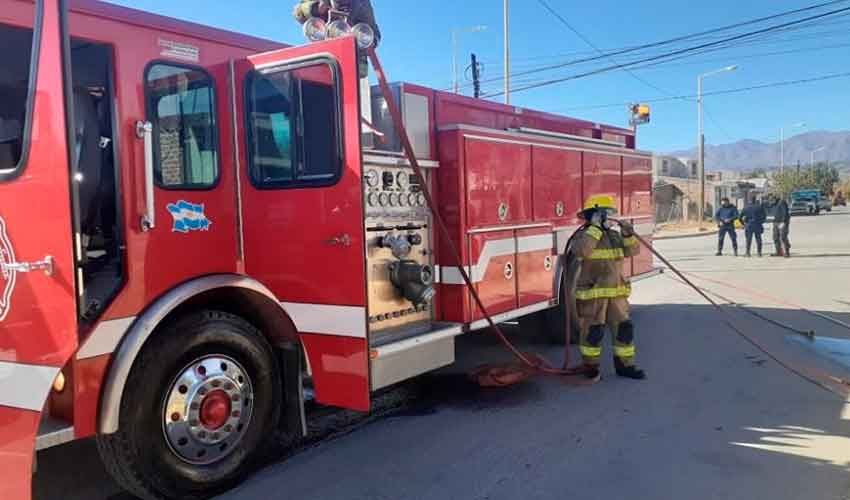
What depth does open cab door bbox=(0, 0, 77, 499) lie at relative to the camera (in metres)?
2.90

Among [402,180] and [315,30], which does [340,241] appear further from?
[315,30]

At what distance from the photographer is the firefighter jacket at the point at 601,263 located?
5.99m

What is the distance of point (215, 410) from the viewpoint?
3.69m

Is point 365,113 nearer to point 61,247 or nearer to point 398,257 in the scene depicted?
point 398,257

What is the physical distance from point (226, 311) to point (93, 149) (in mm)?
1171

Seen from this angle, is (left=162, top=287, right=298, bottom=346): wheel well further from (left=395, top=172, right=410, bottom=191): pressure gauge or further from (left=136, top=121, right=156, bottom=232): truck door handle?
(left=395, top=172, right=410, bottom=191): pressure gauge

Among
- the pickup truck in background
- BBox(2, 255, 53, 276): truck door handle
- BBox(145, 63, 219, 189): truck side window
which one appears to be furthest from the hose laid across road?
the pickup truck in background

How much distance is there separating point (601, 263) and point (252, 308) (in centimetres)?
335

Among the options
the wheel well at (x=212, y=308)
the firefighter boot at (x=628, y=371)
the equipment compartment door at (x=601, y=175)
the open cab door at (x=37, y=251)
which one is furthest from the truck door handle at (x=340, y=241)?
the equipment compartment door at (x=601, y=175)

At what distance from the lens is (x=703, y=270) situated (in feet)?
49.3

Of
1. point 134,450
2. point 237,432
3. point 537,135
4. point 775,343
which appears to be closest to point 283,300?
point 237,432

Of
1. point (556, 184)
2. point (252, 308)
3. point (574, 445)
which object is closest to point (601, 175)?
→ point (556, 184)

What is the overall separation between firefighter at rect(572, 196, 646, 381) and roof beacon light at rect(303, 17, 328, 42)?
301cm

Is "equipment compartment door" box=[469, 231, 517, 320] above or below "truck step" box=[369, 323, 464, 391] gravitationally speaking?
above
